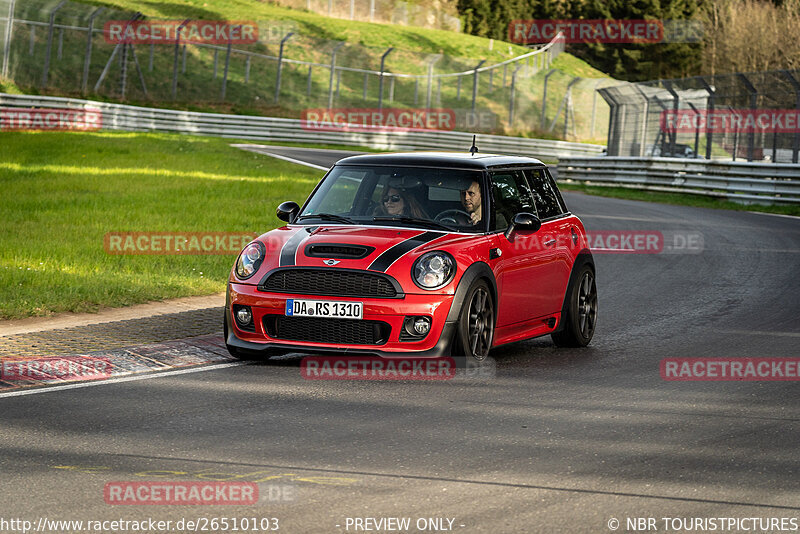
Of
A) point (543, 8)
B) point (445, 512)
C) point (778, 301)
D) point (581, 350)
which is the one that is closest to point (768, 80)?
point (778, 301)

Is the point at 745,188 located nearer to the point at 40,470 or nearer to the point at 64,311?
the point at 64,311

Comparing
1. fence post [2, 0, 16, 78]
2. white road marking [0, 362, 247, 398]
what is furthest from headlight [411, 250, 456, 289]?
fence post [2, 0, 16, 78]

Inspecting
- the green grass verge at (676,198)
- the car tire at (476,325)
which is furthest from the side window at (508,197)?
the green grass verge at (676,198)

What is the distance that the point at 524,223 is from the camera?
893 centimetres

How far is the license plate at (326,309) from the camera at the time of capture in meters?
8.02

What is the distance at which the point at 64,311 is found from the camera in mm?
10625

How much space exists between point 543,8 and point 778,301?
3636 inches

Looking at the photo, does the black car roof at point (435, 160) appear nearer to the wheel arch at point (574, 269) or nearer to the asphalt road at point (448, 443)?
the wheel arch at point (574, 269)

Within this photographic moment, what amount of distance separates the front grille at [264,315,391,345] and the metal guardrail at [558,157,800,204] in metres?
19.4

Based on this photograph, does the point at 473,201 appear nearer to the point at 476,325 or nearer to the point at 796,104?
the point at 476,325

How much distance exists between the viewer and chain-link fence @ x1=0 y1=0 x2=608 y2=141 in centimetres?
4378

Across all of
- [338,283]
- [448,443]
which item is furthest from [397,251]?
[448,443]

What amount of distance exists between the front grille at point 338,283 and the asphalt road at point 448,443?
0.61 metres

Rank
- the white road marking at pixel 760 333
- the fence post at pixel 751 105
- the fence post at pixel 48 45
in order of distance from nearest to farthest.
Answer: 1. the white road marking at pixel 760 333
2. the fence post at pixel 751 105
3. the fence post at pixel 48 45
